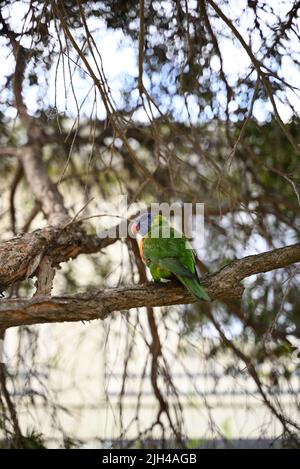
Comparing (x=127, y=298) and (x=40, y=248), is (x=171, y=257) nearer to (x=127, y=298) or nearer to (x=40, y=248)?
(x=127, y=298)

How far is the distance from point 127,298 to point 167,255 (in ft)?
1.19

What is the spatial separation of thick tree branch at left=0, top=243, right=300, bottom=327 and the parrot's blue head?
459 millimetres

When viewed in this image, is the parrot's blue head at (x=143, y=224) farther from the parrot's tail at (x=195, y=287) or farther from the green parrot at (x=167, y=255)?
the parrot's tail at (x=195, y=287)

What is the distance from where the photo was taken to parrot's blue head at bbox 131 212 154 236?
10.9 ft

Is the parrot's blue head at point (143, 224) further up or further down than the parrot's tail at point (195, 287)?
further up

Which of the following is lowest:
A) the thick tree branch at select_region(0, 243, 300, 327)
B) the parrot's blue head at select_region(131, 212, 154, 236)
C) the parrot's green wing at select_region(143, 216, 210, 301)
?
the thick tree branch at select_region(0, 243, 300, 327)

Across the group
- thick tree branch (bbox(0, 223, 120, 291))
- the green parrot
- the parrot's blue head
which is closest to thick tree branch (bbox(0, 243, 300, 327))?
the green parrot

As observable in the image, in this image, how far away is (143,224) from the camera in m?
3.38

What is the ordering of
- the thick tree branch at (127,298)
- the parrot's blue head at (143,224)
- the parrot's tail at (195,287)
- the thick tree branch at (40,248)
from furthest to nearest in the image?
the parrot's blue head at (143,224), the thick tree branch at (40,248), the parrot's tail at (195,287), the thick tree branch at (127,298)

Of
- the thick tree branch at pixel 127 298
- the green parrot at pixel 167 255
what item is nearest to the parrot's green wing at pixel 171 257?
the green parrot at pixel 167 255

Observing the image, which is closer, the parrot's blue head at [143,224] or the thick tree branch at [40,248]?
the thick tree branch at [40,248]

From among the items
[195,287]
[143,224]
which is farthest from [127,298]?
[143,224]

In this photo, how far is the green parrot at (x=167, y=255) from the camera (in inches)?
109

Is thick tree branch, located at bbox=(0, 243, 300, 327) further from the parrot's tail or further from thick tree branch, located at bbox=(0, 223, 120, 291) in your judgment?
thick tree branch, located at bbox=(0, 223, 120, 291)
